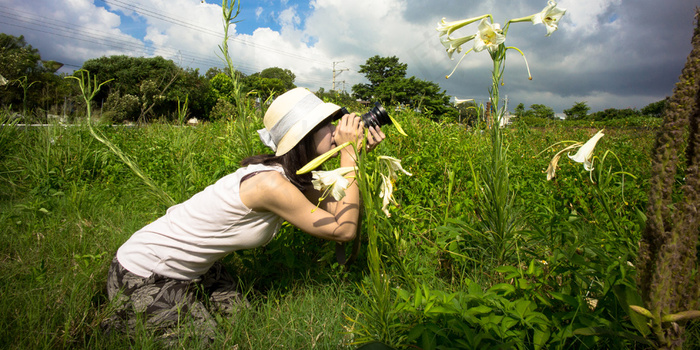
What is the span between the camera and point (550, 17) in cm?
115

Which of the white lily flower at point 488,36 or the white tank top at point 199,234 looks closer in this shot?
Answer: the white lily flower at point 488,36

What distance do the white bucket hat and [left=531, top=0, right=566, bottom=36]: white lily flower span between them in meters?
0.80

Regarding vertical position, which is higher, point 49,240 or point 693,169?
point 693,169

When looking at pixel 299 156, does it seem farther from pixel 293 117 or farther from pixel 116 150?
pixel 116 150

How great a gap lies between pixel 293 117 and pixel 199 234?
25.9 inches

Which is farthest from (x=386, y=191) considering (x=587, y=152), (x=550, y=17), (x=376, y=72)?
(x=376, y=72)

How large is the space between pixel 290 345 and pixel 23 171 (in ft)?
12.8

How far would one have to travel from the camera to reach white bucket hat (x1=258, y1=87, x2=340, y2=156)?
1.44 meters

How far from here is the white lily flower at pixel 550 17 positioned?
3.67 feet

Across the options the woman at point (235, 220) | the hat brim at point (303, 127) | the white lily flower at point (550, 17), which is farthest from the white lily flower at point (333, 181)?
the white lily flower at point (550, 17)

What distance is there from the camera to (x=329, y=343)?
1.33 m

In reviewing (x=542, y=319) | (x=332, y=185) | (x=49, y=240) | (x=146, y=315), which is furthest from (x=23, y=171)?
(x=542, y=319)

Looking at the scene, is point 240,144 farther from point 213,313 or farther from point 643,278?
point 643,278

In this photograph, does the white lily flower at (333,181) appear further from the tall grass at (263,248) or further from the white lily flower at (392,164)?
the tall grass at (263,248)
